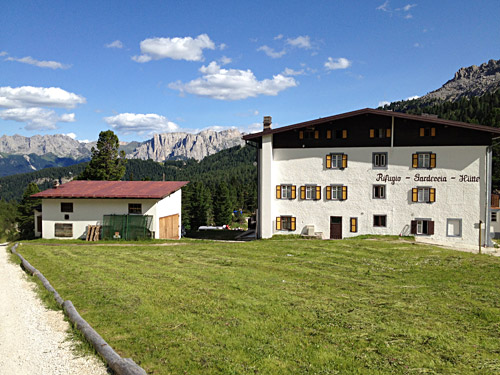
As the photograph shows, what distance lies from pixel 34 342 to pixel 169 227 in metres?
27.2

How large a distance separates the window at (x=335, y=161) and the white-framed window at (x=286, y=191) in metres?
4.05

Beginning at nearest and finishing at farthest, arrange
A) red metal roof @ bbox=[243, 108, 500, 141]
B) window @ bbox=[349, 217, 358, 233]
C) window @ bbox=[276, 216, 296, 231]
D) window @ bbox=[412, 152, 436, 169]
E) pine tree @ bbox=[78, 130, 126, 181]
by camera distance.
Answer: red metal roof @ bbox=[243, 108, 500, 141] → window @ bbox=[412, 152, 436, 169] → window @ bbox=[349, 217, 358, 233] → window @ bbox=[276, 216, 296, 231] → pine tree @ bbox=[78, 130, 126, 181]

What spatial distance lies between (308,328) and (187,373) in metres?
3.52

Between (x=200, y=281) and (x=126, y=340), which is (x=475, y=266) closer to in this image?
(x=200, y=281)

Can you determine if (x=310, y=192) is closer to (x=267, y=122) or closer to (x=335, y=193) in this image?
(x=335, y=193)

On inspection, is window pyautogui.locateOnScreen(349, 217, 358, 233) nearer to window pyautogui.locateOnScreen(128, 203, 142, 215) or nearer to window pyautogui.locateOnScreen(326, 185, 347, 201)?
window pyautogui.locateOnScreen(326, 185, 347, 201)

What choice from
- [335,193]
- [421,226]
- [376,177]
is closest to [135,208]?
[335,193]

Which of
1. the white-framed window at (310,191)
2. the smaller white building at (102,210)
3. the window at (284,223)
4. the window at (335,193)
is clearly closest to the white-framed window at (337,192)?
the window at (335,193)

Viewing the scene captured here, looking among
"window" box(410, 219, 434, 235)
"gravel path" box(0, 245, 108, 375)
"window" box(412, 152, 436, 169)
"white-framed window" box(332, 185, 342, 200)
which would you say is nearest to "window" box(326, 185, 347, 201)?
"white-framed window" box(332, 185, 342, 200)

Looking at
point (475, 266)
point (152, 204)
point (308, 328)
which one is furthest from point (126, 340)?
point (152, 204)

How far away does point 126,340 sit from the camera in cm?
855

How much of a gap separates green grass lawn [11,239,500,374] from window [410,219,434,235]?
1303 cm

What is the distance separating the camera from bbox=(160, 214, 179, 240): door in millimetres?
34250

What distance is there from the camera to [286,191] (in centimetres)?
3522
